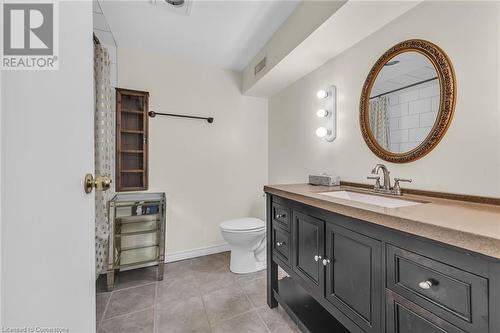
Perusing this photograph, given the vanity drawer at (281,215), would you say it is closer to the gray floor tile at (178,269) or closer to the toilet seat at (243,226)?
the toilet seat at (243,226)

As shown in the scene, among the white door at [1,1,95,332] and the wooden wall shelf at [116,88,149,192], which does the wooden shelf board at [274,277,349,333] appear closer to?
the white door at [1,1,95,332]

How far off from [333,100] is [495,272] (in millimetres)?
1530

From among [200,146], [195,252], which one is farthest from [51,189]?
[195,252]

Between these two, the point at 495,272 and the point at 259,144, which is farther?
the point at 259,144

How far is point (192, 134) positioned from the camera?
8.43 ft

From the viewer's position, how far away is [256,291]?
1906mm

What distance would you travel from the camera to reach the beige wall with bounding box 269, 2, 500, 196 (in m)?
0.99

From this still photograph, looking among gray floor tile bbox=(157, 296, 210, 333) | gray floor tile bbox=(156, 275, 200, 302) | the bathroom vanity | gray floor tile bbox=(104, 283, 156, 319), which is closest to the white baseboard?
gray floor tile bbox=(156, 275, 200, 302)

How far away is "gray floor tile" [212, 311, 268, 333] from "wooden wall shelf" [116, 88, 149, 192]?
1497mm

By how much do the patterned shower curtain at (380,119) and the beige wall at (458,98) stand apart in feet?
0.39

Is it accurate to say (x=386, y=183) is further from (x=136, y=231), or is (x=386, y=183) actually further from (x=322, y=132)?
(x=136, y=231)

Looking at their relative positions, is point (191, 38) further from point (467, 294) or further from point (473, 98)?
point (467, 294)

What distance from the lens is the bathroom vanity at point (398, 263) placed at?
0.61 m

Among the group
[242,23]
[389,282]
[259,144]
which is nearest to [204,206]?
[259,144]
